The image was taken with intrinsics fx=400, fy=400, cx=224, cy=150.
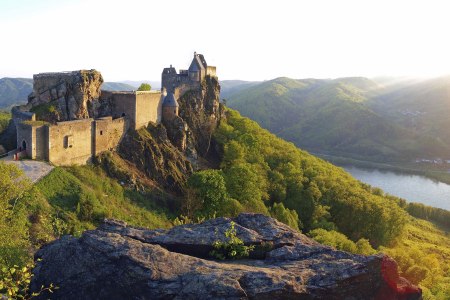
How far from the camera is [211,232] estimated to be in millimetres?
19734

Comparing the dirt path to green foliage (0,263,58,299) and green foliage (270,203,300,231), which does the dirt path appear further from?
green foliage (270,203,300,231)

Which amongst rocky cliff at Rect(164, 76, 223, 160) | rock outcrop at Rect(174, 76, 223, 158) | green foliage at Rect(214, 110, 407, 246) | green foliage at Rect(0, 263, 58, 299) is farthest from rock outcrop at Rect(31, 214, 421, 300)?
rock outcrop at Rect(174, 76, 223, 158)

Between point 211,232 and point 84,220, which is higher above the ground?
point 211,232

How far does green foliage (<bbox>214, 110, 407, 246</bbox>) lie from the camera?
60781mm

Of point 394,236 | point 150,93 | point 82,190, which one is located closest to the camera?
point 82,190

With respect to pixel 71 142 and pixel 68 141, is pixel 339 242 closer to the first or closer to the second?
pixel 71 142

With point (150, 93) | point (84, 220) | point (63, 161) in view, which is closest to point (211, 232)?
point (84, 220)

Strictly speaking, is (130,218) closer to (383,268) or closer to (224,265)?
(224,265)

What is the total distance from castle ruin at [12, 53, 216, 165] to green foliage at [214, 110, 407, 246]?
15196 millimetres

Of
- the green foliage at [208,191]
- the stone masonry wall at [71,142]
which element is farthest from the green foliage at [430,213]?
the stone masonry wall at [71,142]

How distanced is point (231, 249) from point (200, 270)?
283 cm

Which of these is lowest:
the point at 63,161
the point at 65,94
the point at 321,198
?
the point at 321,198

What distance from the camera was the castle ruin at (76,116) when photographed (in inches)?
1519

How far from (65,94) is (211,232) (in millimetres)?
32372
